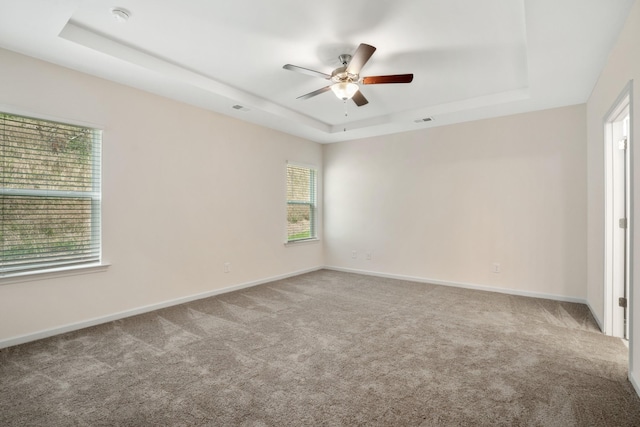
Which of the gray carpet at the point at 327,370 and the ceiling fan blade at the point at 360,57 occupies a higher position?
the ceiling fan blade at the point at 360,57

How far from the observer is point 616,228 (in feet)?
→ 9.37

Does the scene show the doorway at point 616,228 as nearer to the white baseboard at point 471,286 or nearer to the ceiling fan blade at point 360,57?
the white baseboard at point 471,286

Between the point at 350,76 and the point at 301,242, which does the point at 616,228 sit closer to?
the point at 350,76

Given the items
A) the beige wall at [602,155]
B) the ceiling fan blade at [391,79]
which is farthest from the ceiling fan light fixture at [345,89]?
the beige wall at [602,155]

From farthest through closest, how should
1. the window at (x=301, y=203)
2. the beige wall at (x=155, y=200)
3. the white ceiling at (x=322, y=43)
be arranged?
the window at (x=301, y=203) → the beige wall at (x=155, y=200) → the white ceiling at (x=322, y=43)

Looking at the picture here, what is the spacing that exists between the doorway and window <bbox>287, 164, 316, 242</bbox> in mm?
4126

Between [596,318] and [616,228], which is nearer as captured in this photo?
[616,228]

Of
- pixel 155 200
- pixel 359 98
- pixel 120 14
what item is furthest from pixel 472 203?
pixel 120 14

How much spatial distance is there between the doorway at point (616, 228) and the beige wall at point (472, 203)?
1.06 m

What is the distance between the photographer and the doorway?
2812 millimetres

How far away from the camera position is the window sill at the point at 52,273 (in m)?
2.64

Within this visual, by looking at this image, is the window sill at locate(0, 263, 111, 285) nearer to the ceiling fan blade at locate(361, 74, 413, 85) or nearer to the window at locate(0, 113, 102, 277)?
the window at locate(0, 113, 102, 277)

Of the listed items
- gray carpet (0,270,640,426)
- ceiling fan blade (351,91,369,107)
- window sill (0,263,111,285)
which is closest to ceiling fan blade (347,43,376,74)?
ceiling fan blade (351,91,369,107)

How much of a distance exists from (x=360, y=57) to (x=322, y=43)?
1.38ft
